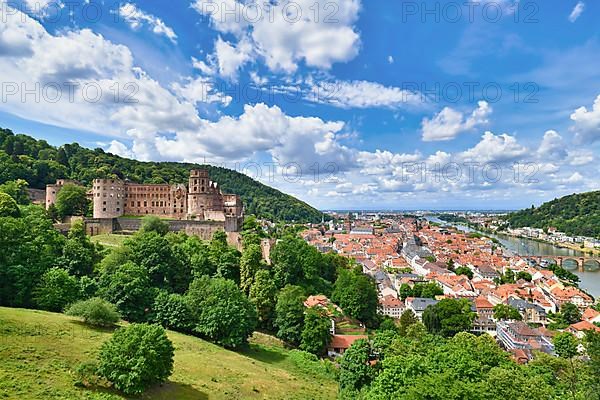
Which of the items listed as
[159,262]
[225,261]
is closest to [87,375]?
[159,262]

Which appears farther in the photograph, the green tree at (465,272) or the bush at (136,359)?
the green tree at (465,272)

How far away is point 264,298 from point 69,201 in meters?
32.8

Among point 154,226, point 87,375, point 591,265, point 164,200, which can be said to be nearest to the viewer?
point 87,375

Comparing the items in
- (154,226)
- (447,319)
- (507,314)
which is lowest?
(507,314)

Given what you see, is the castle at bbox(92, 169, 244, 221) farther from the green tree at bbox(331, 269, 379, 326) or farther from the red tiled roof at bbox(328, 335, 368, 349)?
the red tiled roof at bbox(328, 335, 368, 349)

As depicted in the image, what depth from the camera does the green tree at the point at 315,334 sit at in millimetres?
32094

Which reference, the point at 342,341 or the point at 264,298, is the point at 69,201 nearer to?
the point at 264,298

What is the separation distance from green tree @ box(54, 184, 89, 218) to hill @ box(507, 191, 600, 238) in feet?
538

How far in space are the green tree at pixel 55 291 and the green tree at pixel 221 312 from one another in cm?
820

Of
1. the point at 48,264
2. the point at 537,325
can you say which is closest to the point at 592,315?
the point at 537,325

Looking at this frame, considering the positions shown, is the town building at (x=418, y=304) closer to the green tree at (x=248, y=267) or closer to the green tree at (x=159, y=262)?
the green tree at (x=248, y=267)

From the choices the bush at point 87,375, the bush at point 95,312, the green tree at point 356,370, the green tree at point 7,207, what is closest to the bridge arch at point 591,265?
the green tree at point 356,370

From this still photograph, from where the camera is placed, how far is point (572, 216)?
17562 cm

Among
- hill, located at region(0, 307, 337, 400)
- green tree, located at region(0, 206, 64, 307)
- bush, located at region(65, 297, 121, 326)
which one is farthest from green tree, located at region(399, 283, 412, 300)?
green tree, located at region(0, 206, 64, 307)
